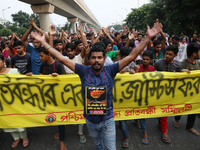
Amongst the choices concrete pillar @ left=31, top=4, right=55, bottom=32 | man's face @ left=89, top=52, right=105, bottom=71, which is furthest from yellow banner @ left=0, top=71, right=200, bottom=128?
concrete pillar @ left=31, top=4, right=55, bottom=32

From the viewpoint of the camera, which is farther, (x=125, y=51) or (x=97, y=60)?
Answer: (x=125, y=51)

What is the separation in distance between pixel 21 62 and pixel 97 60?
8.08ft

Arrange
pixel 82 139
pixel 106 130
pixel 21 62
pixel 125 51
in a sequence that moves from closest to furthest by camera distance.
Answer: pixel 106 130 → pixel 82 139 → pixel 125 51 → pixel 21 62

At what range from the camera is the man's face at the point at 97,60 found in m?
1.98

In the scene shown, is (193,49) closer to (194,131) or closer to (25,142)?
(194,131)

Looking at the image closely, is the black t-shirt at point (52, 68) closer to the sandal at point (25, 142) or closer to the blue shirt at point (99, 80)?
the blue shirt at point (99, 80)

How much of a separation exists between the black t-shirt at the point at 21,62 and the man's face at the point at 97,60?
92.4 inches

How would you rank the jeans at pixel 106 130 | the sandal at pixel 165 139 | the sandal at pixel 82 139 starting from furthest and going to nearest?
1. the sandal at pixel 82 139
2. the sandal at pixel 165 139
3. the jeans at pixel 106 130

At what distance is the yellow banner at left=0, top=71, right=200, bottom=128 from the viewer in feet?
9.53

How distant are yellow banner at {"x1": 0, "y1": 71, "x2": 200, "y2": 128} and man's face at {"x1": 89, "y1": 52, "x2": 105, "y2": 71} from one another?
3.37 feet

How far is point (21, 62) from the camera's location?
360 cm

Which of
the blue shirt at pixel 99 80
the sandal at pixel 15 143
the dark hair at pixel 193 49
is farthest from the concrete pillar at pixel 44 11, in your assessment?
the blue shirt at pixel 99 80

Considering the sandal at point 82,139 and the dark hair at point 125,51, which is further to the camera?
the dark hair at point 125,51

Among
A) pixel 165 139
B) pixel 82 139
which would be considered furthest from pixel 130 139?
pixel 82 139
